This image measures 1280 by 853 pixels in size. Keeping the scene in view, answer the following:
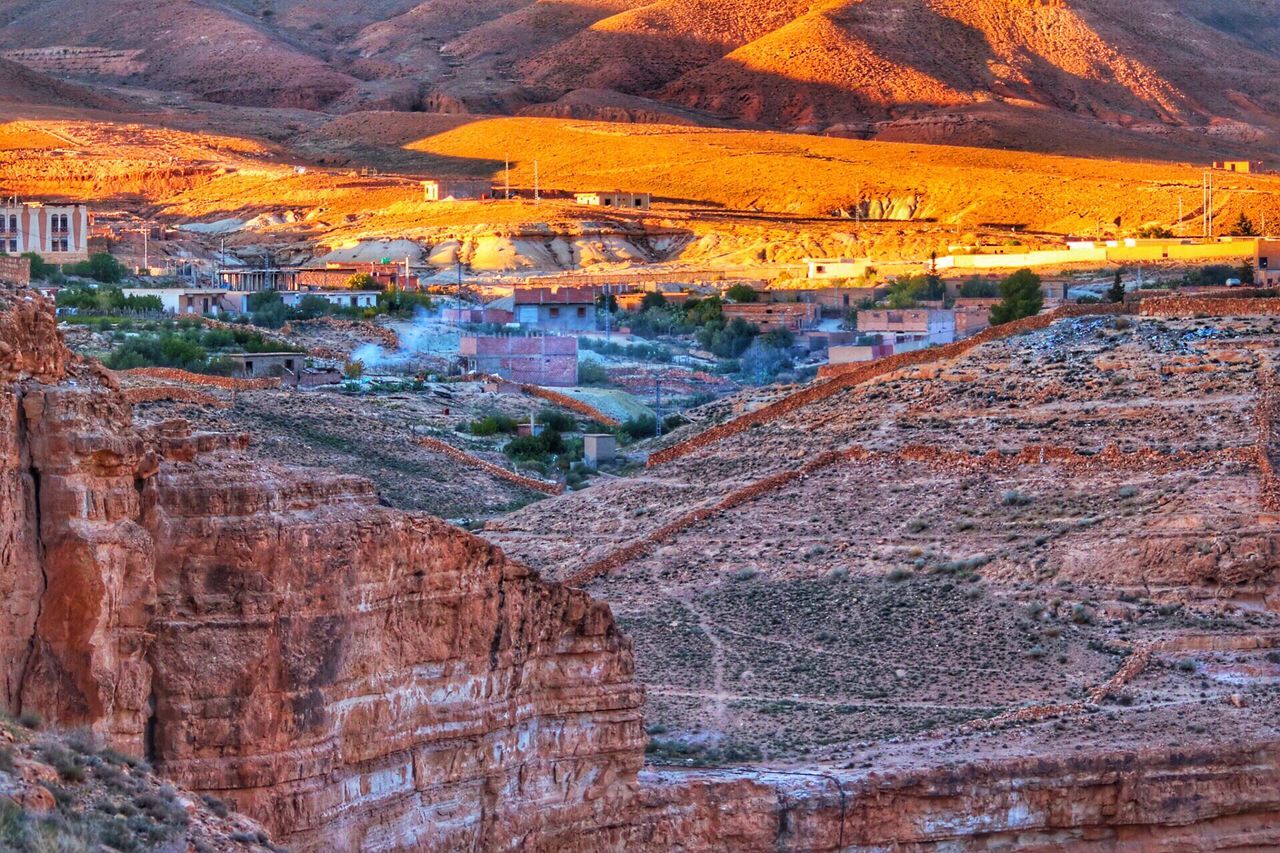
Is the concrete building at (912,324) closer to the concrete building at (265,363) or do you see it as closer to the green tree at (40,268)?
the concrete building at (265,363)

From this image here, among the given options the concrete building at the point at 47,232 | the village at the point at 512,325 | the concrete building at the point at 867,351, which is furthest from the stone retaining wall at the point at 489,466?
the concrete building at the point at 47,232

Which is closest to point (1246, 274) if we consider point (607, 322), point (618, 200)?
point (607, 322)

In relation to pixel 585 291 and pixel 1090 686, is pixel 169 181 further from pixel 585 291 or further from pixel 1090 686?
pixel 1090 686

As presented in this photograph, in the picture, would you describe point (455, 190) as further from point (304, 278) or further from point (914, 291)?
point (914, 291)

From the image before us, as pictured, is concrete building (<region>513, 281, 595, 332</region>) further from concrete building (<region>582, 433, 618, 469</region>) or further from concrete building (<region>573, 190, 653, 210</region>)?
concrete building (<region>573, 190, 653, 210</region>)

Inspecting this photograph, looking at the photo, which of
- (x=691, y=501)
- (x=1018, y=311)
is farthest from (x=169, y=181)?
(x=691, y=501)

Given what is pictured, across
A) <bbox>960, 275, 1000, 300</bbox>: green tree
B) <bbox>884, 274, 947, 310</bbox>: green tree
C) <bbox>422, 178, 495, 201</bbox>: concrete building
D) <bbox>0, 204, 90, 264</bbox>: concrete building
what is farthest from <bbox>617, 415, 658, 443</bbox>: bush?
<bbox>422, 178, 495, 201</bbox>: concrete building

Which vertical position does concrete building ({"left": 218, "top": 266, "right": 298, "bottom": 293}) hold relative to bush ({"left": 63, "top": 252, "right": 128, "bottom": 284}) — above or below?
below
